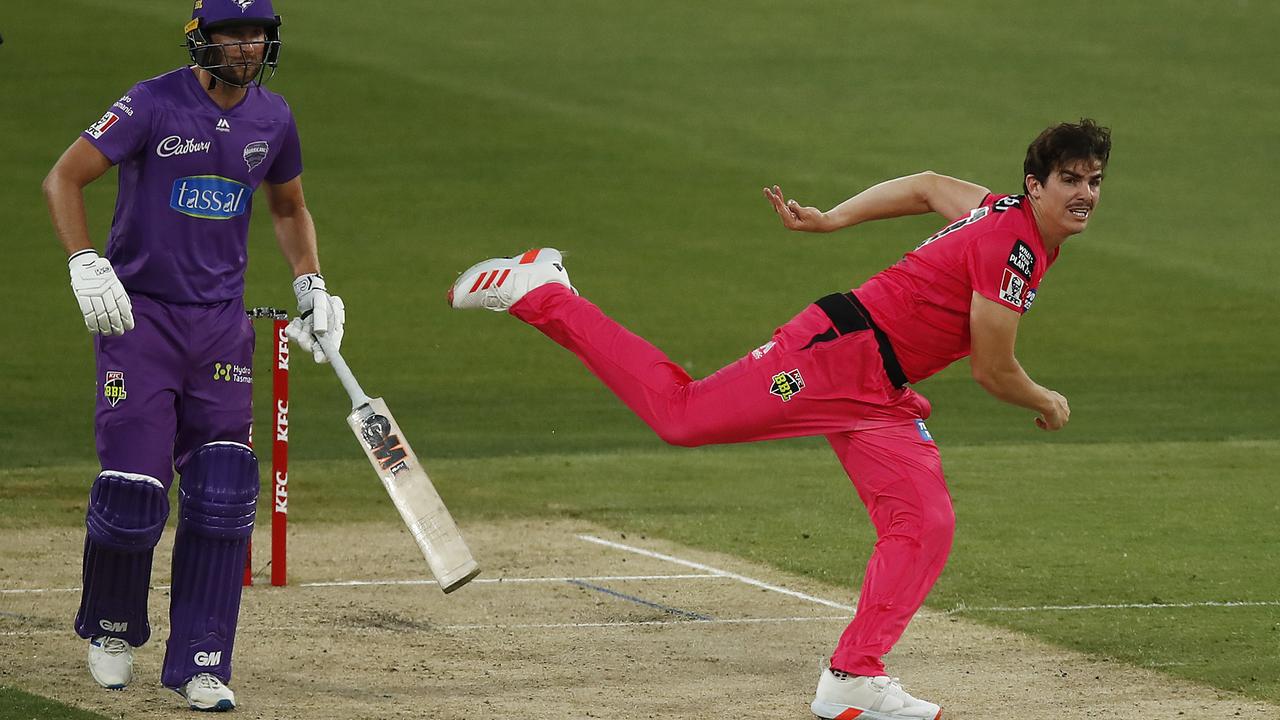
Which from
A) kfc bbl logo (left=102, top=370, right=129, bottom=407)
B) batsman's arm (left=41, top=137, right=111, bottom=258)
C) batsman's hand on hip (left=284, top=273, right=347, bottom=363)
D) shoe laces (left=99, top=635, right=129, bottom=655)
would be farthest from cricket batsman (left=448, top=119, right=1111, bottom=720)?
shoe laces (left=99, top=635, right=129, bottom=655)

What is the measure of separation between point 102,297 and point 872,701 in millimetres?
2930

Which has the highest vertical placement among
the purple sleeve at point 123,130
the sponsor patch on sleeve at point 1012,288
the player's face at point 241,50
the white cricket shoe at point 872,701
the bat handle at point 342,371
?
the player's face at point 241,50

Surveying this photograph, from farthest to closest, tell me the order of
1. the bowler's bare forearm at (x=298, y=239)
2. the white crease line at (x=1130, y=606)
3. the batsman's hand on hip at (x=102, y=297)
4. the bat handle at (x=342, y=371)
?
the white crease line at (x=1130, y=606) → the bowler's bare forearm at (x=298, y=239) → the bat handle at (x=342, y=371) → the batsman's hand on hip at (x=102, y=297)

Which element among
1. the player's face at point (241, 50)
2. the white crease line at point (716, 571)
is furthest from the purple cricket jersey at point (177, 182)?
the white crease line at point (716, 571)

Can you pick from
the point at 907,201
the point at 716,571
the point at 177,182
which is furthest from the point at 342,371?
the point at 716,571

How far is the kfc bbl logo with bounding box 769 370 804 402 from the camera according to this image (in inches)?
269

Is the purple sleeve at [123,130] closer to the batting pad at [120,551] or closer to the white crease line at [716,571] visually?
the batting pad at [120,551]

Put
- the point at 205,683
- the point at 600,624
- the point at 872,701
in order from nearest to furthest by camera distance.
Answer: the point at 872,701
the point at 205,683
the point at 600,624

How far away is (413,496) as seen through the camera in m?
7.07

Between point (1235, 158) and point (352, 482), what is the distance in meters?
18.5

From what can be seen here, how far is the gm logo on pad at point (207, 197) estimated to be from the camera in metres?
6.80

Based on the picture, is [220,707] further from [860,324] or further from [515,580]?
[515,580]

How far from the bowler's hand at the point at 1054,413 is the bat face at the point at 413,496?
6.82ft

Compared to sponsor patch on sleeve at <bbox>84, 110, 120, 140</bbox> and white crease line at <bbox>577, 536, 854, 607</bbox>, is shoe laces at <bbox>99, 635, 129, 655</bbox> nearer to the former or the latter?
sponsor patch on sleeve at <bbox>84, 110, 120, 140</bbox>
